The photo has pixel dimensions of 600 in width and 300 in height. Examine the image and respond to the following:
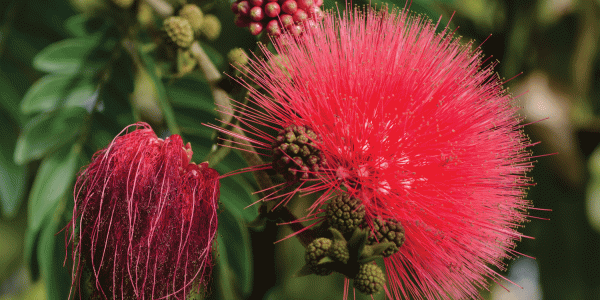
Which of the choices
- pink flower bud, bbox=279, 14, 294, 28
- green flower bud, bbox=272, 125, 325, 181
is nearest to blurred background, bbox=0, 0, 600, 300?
pink flower bud, bbox=279, 14, 294, 28

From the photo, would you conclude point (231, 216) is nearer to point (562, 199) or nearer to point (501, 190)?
point (501, 190)

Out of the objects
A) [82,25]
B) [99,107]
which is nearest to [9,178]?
[99,107]

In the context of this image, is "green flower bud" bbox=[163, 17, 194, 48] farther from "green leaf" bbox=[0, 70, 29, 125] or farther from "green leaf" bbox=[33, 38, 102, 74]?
"green leaf" bbox=[0, 70, 29, 125]

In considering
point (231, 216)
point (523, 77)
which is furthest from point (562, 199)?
point (231, 216)

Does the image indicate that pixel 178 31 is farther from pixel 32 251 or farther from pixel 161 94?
pixel 32 251

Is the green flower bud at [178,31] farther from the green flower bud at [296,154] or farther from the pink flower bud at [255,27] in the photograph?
the green flower bud at [296,154]

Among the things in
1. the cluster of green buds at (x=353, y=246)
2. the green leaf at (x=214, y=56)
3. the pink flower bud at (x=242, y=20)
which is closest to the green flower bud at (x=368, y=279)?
the cluster of green buds at (x=353, y=246)
